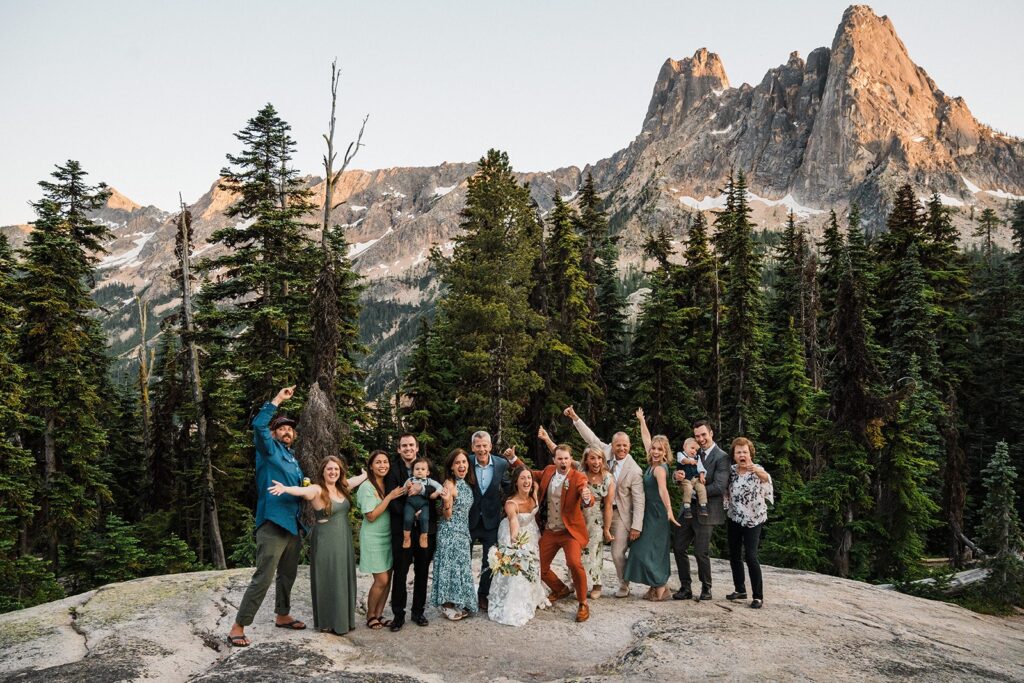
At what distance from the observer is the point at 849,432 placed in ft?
57.2

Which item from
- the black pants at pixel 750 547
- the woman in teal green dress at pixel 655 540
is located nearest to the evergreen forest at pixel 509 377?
the black pants at pixel 750 547

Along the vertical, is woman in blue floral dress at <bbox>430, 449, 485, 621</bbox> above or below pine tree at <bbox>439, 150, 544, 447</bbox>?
below

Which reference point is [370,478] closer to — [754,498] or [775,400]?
[754,498]

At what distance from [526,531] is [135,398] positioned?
37252 millimetres

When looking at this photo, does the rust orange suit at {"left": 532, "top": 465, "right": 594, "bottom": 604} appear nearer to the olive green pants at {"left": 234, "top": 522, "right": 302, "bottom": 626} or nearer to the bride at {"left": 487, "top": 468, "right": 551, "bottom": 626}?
the bride at {"left": 487, "top": 468, "right": 551, "bottom": 626}

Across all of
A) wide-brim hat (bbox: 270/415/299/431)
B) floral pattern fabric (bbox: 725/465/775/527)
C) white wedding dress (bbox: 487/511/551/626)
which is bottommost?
white wedding dress (bbox: 487/511/551/626)

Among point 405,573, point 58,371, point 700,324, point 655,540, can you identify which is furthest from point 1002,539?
point 58,371

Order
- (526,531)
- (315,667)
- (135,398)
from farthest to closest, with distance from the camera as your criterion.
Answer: (135,398)
(526,531)
(315,667)

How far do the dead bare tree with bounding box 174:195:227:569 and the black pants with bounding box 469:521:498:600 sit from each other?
1609 centimetres

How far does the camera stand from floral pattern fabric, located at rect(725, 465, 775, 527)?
7340mm

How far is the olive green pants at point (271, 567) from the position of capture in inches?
241

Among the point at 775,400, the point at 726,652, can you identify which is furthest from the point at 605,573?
the point at 775,400

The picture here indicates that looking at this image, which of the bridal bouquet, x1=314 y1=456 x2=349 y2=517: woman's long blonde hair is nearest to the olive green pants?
x1=314 y1=456 x2=349 y2=517: woman's long blonde hair

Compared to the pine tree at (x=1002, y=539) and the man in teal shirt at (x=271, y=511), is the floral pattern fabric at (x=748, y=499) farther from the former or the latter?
the pine tree at (x=1002, y=539)
